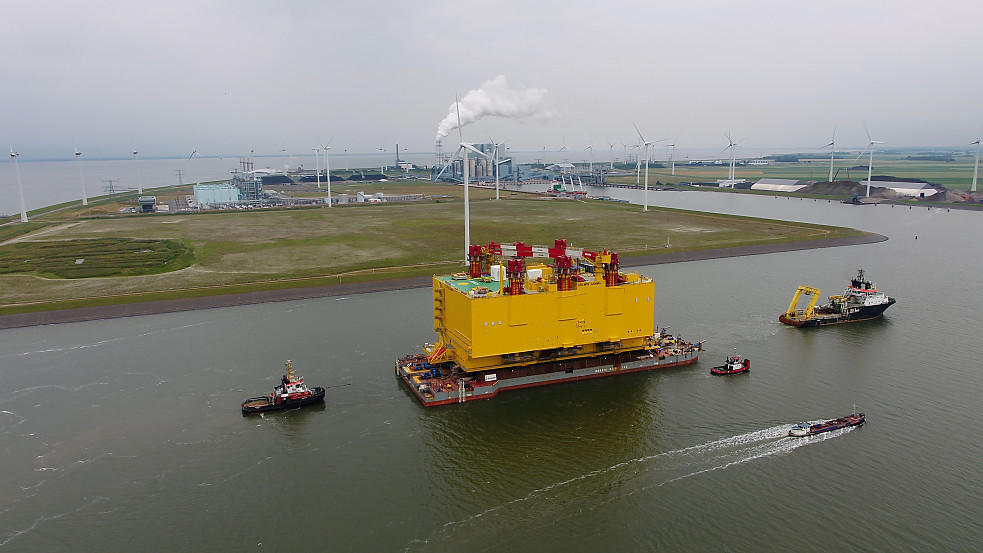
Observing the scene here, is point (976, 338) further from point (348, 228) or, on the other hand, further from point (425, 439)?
point (348, 228)

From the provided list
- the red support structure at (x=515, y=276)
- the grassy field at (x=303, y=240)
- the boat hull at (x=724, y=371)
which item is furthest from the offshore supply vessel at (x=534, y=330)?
the grassy field at (x=303, y=240)

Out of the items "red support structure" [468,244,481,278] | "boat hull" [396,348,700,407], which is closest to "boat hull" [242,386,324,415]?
"boat hull" [396,348,700,407]

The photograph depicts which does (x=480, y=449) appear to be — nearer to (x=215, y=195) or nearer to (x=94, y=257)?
(x=94, y=257)

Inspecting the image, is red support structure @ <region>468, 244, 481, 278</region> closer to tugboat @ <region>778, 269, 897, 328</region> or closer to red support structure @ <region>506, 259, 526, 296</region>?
red support structure @ <region>506, 259, 526, 296</region>

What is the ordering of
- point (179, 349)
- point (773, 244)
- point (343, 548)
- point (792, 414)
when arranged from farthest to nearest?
point (773, 244)
point (179, 349)
point (792, 414)
point (343, 548)

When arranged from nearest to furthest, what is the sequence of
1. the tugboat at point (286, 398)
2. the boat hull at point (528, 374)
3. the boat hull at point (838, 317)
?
the tugboat at point (286, 398) → the boat hull at point (528, 374) → the boat hull at point (838, 317)

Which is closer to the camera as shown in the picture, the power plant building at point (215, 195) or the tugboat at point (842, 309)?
the tugboat at point (842, 309)

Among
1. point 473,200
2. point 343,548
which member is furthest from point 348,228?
point 343,548

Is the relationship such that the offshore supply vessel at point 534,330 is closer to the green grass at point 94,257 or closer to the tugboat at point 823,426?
the tugboat at point 823,426

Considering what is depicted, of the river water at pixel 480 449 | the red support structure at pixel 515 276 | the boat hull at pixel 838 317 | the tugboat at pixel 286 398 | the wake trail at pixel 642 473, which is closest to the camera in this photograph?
the river water at pixel 480 449
